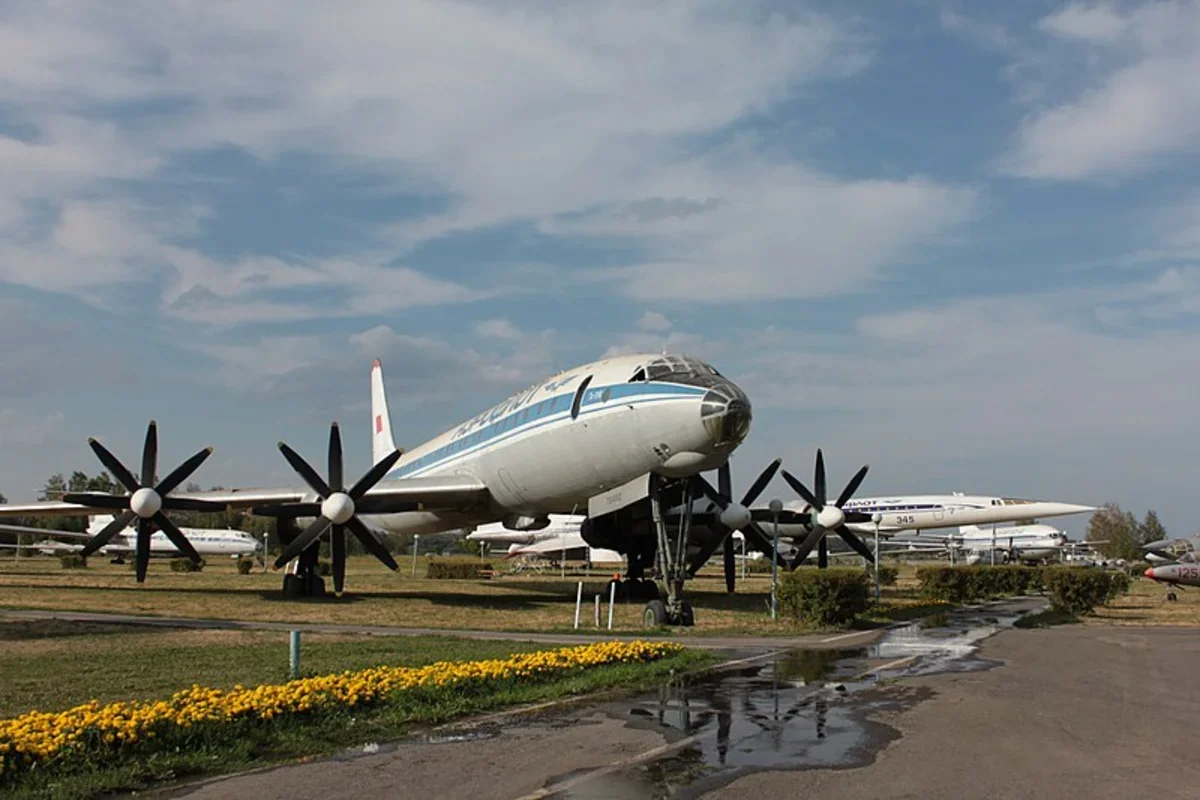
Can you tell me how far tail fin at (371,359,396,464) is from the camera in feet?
152

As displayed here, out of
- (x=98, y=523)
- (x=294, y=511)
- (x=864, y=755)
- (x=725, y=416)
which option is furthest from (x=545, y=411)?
(x=98, y=523)

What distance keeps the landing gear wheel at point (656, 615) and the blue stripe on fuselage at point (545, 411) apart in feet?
15.6

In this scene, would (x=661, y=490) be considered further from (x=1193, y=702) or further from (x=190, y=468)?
(x=190, y=468)

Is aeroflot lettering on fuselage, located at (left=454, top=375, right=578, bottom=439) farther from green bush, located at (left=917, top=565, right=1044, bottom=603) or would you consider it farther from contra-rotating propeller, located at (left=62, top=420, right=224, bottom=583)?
green bush, located at (left=917, top=565, right=1044, bottom=603)

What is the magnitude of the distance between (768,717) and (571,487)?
49.4ft

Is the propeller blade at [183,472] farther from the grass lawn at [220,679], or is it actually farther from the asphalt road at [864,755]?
the asphalt road at [864,755]

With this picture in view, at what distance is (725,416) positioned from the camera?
21.9m

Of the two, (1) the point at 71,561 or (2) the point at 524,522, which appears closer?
(2) the point at 524,522

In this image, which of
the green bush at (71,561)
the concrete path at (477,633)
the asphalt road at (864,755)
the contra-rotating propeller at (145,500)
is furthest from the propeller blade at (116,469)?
the green bush at (71,561)

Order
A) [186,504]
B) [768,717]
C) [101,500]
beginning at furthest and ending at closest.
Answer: [186,504] → [101,500] → [768,717]

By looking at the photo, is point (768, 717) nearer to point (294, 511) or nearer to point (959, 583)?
point (294, 511)

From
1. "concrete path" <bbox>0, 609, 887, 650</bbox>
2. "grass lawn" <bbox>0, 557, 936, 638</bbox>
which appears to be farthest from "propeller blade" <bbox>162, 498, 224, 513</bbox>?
"concrete path" <bbox>0, 609, 887, 650</bbox>

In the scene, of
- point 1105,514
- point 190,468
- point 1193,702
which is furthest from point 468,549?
point 1193,702

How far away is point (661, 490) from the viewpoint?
23.9 m
